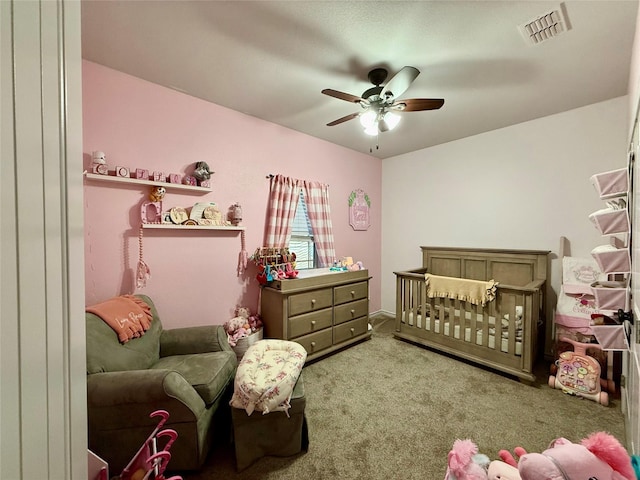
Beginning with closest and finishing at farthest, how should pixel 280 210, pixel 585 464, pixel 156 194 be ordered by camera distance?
pixel 585 464 → pixel 156 194 → pixel 280 210

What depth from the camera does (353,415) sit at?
6.11 feet

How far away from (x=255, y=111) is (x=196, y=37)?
1004 millimetres

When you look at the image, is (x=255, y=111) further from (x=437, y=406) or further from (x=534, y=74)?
(x=437, y=406)

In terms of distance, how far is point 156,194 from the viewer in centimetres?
215

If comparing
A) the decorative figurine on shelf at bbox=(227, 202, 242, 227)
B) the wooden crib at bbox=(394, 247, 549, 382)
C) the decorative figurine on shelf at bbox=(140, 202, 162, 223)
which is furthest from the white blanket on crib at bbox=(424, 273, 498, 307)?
the decorative figurine on shelf at bbox=(140, 202, 162, 223)

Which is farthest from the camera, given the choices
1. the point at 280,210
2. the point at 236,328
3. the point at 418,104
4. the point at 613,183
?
the point at 280,210

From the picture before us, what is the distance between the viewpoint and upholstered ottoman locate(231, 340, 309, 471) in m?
1.42

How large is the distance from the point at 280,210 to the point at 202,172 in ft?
2.98

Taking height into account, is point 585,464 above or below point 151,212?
below

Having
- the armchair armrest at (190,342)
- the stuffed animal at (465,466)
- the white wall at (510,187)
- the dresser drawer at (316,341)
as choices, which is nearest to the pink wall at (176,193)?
the armchair armrest at (190,342)

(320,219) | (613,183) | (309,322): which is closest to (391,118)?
(613,183)

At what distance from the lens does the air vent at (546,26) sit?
1.46 meters

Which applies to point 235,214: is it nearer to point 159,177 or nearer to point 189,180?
point 189,180

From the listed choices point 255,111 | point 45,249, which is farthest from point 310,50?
point 45,249
